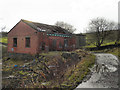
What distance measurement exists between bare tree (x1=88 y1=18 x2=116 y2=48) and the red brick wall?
37.0ft

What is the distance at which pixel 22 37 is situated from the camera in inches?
699

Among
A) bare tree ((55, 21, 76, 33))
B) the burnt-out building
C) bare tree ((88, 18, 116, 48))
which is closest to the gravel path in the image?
the burnt-out building

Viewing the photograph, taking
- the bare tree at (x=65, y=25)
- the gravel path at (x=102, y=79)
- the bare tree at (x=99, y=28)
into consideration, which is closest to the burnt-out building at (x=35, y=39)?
the bare tree at (x=99, y=28)

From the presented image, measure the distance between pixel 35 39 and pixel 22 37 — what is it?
3.34 metres

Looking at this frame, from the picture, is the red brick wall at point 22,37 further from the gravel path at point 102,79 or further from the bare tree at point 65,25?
the bare tree at point 65,25

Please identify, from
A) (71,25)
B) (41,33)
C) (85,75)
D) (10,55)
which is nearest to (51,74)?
(85,75)

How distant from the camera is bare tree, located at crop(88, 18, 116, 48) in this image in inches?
751

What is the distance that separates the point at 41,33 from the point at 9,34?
8.13 m

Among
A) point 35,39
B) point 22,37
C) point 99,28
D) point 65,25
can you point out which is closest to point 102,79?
point 35,39

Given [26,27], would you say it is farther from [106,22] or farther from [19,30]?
[106,22]

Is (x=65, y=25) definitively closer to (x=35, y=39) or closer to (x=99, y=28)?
(x=99, y=28)

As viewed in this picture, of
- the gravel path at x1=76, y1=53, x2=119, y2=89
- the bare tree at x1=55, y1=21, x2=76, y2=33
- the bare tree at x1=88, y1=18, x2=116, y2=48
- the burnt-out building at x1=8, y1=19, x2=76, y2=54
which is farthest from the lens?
the bare tree at x1=55, y1=21, x2=76, y2=33

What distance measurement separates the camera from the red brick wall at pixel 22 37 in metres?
16.0

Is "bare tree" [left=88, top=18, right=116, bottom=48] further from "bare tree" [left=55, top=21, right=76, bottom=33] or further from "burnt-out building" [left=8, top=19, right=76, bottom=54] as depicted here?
"bare tree" [left=55, top=21, right=76, bottom=33]
